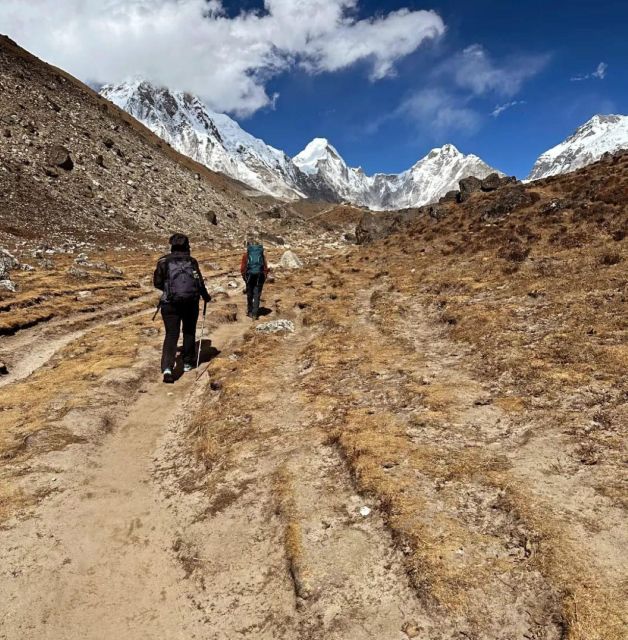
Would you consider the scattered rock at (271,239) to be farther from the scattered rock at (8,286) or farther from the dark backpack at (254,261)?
the dark backpack at (254,261)

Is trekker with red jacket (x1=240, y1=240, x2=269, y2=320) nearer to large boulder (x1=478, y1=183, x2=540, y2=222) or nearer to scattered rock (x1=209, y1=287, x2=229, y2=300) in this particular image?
scattered rock (x1=209, y1=287, x2=229, y2=300)

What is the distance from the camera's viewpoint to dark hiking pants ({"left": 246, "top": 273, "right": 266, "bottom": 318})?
67.7ft

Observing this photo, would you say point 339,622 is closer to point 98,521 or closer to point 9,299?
point 98,521

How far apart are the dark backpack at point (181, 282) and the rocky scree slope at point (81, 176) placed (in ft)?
112

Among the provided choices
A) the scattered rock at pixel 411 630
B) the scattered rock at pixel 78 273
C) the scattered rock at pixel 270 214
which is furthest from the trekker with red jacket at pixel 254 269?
the scattered rock at pixel 270 214

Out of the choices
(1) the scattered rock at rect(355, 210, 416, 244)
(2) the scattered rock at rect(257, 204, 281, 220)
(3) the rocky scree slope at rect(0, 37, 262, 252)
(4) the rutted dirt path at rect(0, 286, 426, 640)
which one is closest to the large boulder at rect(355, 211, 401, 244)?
(1) the scattered rock at rect(355, 210, 416, 244)

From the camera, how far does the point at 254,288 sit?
68.4 ft

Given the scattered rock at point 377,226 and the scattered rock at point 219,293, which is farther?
the scattered rock at point 377,226

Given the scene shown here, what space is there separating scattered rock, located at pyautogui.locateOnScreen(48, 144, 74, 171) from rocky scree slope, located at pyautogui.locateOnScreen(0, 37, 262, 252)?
12 centimetres

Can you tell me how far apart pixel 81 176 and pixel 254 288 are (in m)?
49.1

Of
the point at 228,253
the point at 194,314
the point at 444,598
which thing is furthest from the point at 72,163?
the point at 444,598

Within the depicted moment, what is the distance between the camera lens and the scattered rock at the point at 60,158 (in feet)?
187

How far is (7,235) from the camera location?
40.8 m

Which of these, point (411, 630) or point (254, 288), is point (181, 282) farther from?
point (411, 630)
